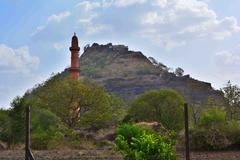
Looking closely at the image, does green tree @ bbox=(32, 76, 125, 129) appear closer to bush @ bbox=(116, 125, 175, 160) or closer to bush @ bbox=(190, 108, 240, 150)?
bush @ bbox=(190, 108, 240, 150)

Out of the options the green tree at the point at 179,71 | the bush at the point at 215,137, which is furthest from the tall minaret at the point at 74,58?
the green tree at the point at 179,71

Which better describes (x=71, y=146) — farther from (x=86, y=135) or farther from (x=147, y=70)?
(x=147, y=70)

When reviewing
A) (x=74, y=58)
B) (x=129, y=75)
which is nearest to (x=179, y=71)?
(x=129, y=75)

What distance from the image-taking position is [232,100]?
179 feet

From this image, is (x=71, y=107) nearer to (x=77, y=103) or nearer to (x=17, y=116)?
(x=77, y=103)

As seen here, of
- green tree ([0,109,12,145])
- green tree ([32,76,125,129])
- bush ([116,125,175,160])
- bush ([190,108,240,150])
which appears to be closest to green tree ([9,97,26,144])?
green tree ([0,109,12,145])

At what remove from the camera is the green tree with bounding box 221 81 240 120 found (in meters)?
53.4

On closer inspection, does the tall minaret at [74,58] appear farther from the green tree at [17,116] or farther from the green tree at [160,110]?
the green tree at [17,116]

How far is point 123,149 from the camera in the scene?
550 inches

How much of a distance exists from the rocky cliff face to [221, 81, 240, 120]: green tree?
36.1m

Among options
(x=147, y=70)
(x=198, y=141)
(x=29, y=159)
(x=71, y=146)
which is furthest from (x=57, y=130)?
(x=147, y=70)

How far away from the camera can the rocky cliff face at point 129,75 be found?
348 ft

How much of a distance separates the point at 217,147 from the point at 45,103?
22350 millimetres

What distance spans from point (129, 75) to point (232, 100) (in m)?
73.2
